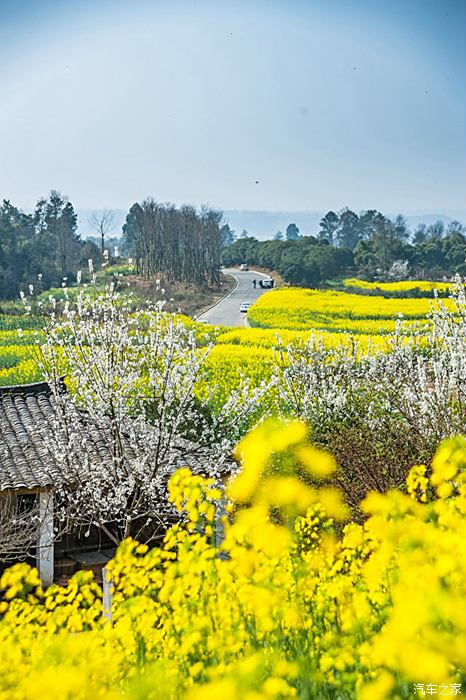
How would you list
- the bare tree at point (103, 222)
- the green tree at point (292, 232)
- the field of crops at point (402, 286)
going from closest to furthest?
the field of crops at point (402, 286)
the bare tree at point (103, 222)
the green tree at point (292, 232)

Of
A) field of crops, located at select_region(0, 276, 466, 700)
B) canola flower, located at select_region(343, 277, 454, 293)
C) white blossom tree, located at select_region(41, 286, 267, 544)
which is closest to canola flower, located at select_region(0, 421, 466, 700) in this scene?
field of crops, located at select_region(0, 276, 466, 700)

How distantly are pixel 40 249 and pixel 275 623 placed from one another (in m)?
49.1

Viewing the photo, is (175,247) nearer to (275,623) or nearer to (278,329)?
(278,329)

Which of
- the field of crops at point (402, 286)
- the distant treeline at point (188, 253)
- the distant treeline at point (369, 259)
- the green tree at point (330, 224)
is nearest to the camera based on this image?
the field of crops at point (402, 286)

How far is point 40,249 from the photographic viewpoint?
5112cm

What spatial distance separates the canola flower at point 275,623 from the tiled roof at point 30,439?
5.10 meters

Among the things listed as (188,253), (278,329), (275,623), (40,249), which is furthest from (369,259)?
(275,623)

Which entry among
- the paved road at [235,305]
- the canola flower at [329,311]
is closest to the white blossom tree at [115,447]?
the canola flower at [329,311]

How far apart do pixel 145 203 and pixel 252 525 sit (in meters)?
55.8

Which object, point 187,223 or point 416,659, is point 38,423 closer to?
point 416,659

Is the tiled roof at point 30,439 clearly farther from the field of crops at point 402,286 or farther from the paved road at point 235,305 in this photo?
the field of crops at point 402,286

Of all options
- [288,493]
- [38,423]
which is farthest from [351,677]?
[38,423]

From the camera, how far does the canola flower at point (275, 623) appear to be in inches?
108

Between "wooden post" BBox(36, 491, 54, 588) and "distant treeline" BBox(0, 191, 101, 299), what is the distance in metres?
29.5
